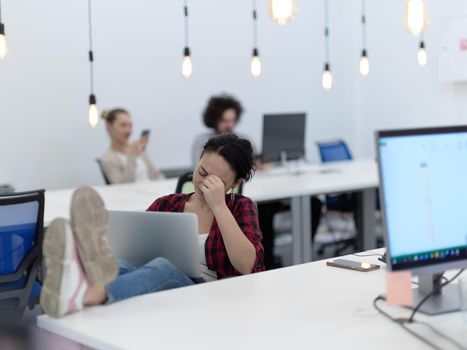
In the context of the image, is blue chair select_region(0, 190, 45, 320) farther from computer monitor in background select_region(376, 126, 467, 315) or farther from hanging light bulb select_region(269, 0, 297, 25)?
computer monitor in background select_region(376, 126, 467, 315)

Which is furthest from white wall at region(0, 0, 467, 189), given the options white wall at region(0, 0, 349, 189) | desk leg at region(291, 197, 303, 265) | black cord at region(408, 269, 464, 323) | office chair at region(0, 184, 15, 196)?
black cord at region(408, 269, 464, 323)

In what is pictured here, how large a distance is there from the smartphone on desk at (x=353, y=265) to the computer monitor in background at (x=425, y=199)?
0.45m

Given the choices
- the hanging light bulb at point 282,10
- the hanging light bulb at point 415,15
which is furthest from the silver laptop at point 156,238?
the hanging light bulb at point 415,15

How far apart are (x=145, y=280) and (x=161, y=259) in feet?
0.52

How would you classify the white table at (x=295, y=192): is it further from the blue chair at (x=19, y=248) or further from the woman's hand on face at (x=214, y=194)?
the woman's hand on face at (x=214, y=194)

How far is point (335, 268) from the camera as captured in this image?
99.2 inches

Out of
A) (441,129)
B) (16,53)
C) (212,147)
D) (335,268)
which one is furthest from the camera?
(16,53)

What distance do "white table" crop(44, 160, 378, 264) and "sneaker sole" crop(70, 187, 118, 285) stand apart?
2239 millimetres

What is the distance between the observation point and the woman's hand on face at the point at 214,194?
107 inches

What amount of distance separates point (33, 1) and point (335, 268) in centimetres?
472

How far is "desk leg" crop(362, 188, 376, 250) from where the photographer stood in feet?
19.1

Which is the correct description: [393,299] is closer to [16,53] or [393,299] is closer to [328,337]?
[328,337]

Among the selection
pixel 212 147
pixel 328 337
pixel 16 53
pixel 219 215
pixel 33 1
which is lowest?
pixel 328 337

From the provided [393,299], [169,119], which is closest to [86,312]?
[393,299]
